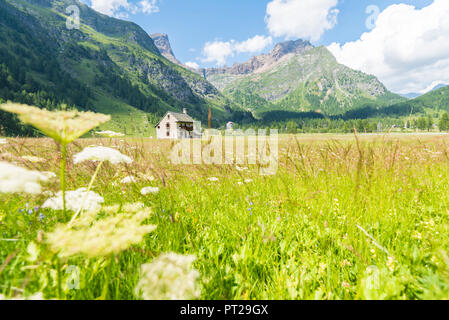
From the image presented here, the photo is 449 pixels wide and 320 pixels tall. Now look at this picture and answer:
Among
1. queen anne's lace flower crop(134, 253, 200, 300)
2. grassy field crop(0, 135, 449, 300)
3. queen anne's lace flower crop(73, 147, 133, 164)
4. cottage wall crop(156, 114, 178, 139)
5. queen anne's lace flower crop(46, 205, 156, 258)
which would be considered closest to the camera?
queen anne's lace flower crop(46, 205, 156, 258)

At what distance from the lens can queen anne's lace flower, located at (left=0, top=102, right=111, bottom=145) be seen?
1.13m

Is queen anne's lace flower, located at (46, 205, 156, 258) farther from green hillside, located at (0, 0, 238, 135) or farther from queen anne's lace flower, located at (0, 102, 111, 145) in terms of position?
green hillside, located at (0, 0, 238, 135)

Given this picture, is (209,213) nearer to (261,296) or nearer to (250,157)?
(261,296)

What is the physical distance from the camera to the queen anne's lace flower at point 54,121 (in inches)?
44.4

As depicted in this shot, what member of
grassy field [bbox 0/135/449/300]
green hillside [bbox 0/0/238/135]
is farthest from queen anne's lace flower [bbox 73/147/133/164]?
Answer: green hillside [bbox 0/0/238/135]

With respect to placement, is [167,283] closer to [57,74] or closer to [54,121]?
[54,121]

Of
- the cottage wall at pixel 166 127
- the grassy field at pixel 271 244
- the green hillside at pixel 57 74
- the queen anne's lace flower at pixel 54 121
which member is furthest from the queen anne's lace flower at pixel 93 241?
the green hillside at pixel 57 74

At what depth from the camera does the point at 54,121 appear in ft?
3.84

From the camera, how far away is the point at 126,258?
199 cm

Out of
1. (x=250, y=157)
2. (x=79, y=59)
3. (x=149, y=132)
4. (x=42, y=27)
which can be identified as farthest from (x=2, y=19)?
(x=250, y=157)

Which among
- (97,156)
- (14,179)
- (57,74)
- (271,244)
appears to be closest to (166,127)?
(57,74)

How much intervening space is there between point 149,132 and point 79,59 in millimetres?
112538
